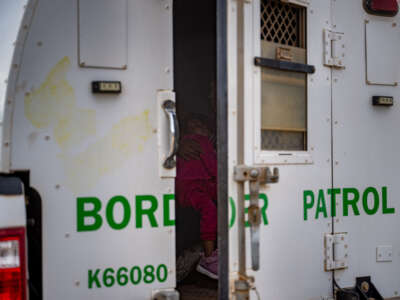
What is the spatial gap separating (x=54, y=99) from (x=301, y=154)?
120cm

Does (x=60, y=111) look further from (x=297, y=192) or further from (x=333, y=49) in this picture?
(x=333, y=49)

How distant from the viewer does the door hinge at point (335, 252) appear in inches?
93.3

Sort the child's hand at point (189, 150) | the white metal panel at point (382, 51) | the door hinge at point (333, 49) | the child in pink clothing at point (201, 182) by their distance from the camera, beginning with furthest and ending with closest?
the child's hand at point (189, 150), the child in pink clothing at point (201, 182), the white metal panel at point (382, 51), the door hinge at point (333, 49)

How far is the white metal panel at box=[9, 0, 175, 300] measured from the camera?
1.88 m

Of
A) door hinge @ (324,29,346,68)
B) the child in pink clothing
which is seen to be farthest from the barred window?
the child in pink clothing

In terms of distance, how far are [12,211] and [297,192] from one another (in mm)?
1313

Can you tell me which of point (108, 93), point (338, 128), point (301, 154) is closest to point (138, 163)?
point (108, 93)

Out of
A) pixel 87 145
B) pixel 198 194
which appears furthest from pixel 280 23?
pixel 198 194

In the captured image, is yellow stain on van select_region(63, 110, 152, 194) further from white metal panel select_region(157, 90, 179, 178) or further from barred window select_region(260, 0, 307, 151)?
barred window select_region(260, 0, 307, 151)

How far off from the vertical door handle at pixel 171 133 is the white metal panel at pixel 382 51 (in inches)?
45.9

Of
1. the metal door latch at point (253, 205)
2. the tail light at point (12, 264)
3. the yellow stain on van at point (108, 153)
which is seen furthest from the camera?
the yellow stain on van at point (108, 153)

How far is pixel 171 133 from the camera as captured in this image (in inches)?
80.0

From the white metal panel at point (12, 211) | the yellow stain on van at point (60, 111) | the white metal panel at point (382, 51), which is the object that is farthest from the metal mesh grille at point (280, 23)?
the white metal panel at point (12, 211)

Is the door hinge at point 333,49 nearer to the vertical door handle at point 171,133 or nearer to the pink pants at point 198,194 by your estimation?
the vertical door handle at point 171,133
